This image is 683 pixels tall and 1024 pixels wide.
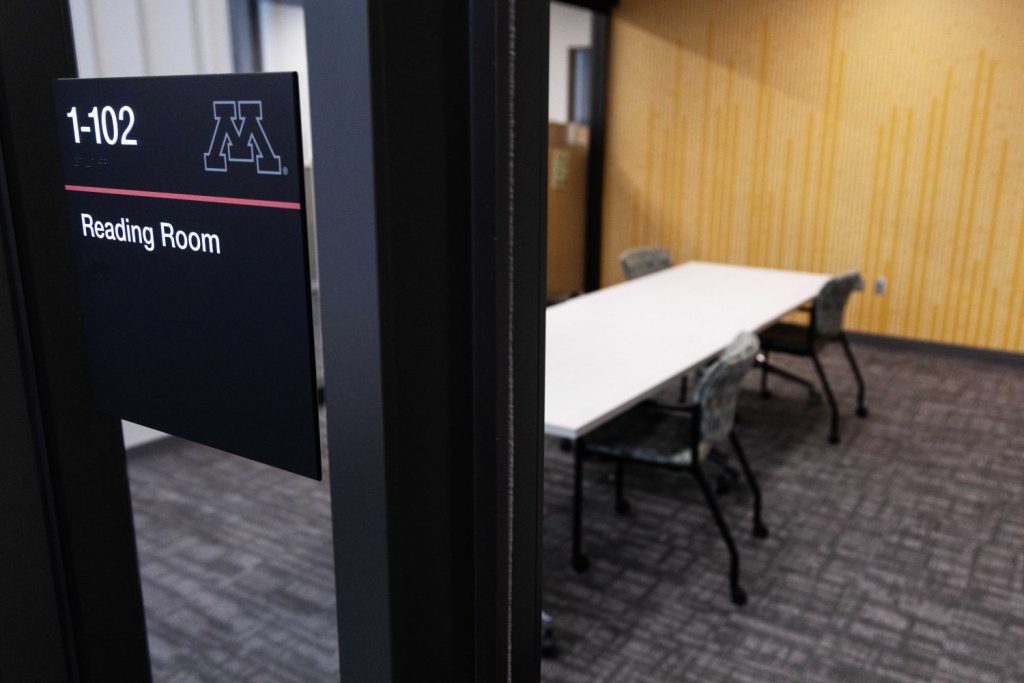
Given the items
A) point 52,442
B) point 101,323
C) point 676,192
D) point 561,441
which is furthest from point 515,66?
point 676,192

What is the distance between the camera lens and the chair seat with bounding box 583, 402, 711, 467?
2699 mm

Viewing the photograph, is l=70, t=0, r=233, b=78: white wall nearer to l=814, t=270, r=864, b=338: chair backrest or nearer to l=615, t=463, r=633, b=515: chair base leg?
l=615, t=463, r=633, b=515: chair base leg

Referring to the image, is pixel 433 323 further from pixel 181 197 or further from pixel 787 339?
pixel 787 339

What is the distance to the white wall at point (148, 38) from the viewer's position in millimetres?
3365

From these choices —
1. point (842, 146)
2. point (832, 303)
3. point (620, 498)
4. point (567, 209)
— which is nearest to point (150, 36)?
point (620, 498)

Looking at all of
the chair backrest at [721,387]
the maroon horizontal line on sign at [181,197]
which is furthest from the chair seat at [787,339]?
the maroon horizontal line on sign at [181,197]

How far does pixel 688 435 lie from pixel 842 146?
362 cm

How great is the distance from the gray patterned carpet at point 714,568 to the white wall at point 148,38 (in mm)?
720

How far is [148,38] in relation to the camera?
11.6 feet

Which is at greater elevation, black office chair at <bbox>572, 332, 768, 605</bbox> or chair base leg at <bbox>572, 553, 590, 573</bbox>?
black office chair at <bbox>572, 332, 768, 605</bbox>

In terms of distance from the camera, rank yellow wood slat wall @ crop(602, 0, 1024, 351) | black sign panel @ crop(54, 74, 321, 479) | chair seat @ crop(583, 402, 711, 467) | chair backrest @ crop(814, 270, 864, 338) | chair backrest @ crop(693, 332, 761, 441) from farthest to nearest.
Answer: yellow wood slat wall @ crop(602, 0, 1024, 351) → chair backrest @ crop(814, 270, 864, 338) → chair seat @ crop(583, 402, 711, 467) → chair backrest @ crop(693, 332, 761, 441) → black sign panel @ crop(54, 74, 321, 479)

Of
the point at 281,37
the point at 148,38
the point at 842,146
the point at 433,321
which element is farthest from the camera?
the point at 281,37

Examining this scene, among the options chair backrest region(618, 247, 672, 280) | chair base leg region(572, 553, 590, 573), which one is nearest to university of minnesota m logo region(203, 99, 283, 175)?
chair base leg region(572, 553, 590, 573)

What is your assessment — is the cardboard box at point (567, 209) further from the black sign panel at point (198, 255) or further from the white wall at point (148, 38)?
the black sign panel at point (198, 255)
